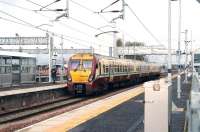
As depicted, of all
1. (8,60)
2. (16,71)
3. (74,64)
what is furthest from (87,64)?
(16,71)

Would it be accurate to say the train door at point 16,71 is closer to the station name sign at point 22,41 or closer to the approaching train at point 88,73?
the approaching train at point 88,73

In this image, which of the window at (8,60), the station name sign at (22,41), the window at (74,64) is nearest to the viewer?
the window at (74,64)

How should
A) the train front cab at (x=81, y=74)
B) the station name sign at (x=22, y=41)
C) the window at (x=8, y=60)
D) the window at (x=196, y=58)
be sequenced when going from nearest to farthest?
1. the train front cab at (x=81, y=74)
2. the window at (x=8, y=60)
3. the window at (x=196, y=58)
4. the station name sign at (x=22, y=41)

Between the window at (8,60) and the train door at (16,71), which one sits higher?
the window at (8,60)

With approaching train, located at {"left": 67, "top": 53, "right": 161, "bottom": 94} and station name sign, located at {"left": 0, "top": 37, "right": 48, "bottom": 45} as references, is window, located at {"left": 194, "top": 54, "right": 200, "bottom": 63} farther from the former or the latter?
station name sign, located at {"left": 0, "top": 37, "right": 48, "bottom": 45}

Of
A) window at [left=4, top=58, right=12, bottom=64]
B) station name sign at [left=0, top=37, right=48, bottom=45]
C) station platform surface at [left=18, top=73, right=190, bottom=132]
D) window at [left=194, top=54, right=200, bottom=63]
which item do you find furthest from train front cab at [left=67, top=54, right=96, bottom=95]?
station name sign at [left=0, top=37, right=48, bottom=45]

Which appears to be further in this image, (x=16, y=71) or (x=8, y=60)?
(x=16, y=71)

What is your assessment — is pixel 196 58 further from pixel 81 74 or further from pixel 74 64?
pixel 81 74

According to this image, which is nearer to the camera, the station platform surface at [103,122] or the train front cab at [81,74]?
the station platform surface at [103,122]

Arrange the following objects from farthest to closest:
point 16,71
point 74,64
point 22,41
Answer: point 22,41, point 16,71, point 74,64

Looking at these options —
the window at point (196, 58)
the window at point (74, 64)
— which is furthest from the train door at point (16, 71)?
the window at point (196, 58)

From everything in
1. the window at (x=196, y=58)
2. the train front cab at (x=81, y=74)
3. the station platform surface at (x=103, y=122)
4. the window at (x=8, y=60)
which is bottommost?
the station platform surface at (x=103, y=122)

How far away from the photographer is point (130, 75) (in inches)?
2000

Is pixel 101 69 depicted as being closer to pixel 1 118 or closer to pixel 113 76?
pixel 113 76
